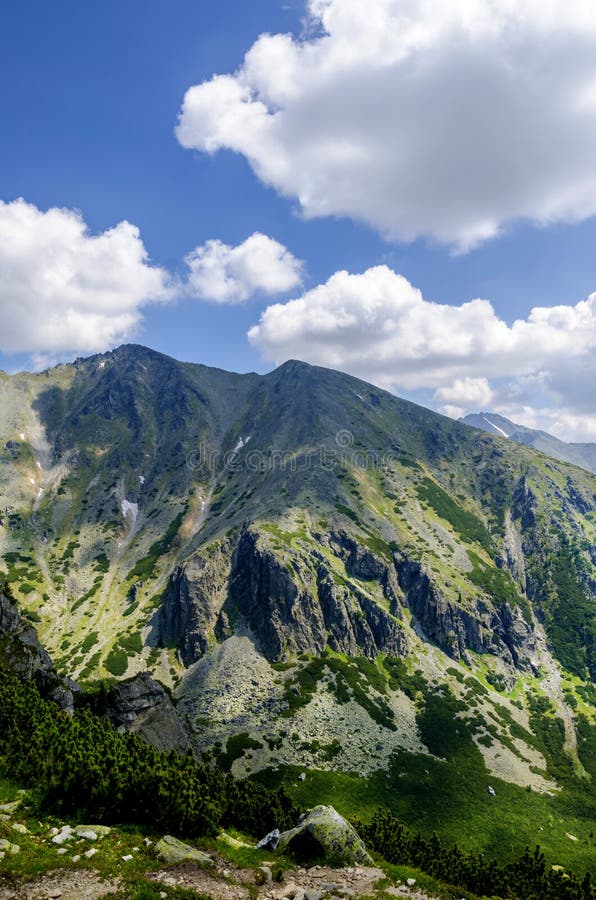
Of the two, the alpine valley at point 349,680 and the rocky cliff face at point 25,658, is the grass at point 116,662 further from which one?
the rocky cliff face at point 25,658

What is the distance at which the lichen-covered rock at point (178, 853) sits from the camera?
23.9 metres

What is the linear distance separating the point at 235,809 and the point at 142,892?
26.7 meters

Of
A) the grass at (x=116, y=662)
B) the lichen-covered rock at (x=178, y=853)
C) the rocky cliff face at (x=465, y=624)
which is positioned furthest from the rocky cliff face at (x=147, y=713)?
the rocky cliff face at (x=465, y=624)

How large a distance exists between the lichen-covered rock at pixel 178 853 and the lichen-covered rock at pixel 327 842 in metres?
7.69

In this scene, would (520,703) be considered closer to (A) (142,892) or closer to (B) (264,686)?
(B) (264,686)

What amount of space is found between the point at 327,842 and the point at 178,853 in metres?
11.2

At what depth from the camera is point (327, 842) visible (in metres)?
30.2

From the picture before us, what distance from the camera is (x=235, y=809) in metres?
42.8

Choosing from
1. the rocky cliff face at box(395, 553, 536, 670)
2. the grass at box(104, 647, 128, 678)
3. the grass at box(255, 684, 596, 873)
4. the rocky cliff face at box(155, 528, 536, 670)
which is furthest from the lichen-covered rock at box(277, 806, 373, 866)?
the rocky cliff face at box(395, 553, 536, 670)

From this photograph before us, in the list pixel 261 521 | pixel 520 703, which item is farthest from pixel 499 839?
pixel 261 521

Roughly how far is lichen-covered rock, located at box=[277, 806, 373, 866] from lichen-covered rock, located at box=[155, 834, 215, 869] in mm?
7694

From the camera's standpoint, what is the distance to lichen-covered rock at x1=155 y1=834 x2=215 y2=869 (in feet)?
78.5

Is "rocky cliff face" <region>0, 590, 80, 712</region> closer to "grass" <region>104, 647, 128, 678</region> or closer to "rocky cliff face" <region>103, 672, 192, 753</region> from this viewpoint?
"rocky cliff face" <region>103, 672, 192, 753</region>

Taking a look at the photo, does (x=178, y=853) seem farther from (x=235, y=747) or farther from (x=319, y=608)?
(x=319, y=608)
